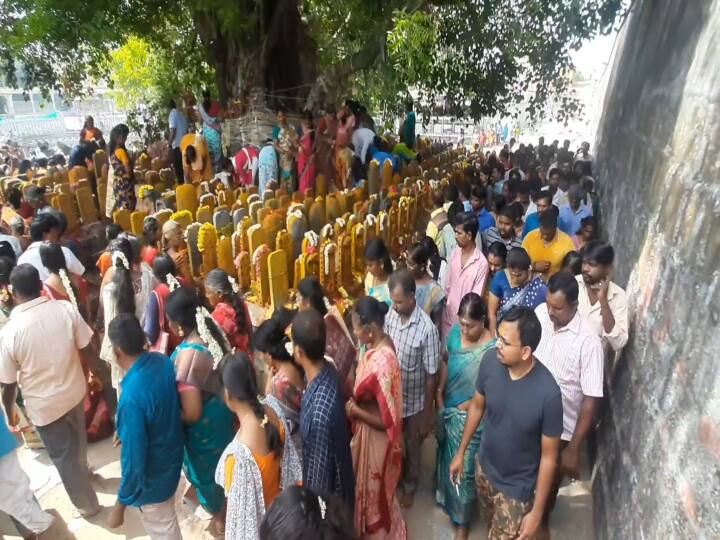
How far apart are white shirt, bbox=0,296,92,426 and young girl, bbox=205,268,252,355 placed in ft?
2.44

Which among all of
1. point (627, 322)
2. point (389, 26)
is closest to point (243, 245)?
point (627, 322)

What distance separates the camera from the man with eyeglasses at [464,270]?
3.74 metres

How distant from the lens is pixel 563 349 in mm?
2803

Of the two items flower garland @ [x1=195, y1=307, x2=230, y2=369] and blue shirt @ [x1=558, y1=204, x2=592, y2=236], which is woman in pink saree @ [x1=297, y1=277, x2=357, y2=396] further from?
blue shirt @ [x1=558, y1=204, x2=592, y2=236]

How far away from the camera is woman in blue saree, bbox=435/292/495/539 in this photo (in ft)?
9.34

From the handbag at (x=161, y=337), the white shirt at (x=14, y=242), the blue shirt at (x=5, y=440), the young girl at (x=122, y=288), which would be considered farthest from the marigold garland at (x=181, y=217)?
the blue shirt at (x=5, y=440)

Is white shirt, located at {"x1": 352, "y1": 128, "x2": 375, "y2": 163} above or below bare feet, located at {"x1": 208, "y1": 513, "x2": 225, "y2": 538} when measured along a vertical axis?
above

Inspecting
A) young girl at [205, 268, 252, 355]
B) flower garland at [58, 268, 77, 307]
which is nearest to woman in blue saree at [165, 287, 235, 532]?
young girl at [205, 268, 252, 355]

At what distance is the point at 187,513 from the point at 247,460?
5.51 ft

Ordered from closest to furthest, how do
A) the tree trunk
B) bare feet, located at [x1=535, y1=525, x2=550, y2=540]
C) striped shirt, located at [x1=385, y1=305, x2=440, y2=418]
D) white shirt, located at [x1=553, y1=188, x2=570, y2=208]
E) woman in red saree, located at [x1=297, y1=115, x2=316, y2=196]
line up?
bare feet, located at [x1=535, y1=525, x2=550, y2=540] < striped shirt, located at [x1=385, y1=305, x2=440, y2=418] < white shirt, located at [x1=553, y1=188, x2=570, y2=208] < woman in red saree, located at [x1=297, y1=115, x2=316, y2=196] < the tree trunk

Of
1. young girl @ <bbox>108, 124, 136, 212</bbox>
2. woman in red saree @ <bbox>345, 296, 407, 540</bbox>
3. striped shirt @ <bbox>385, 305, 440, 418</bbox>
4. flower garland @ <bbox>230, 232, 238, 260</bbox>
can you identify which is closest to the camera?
woman in red saree @ <bbox>345, 296, 407, 540</bbox>

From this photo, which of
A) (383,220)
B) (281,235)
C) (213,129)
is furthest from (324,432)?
(213,129)

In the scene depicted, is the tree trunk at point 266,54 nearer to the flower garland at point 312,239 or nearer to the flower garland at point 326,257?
the flower garland at point 312,239

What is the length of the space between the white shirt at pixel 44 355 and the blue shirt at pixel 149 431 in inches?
31.9
